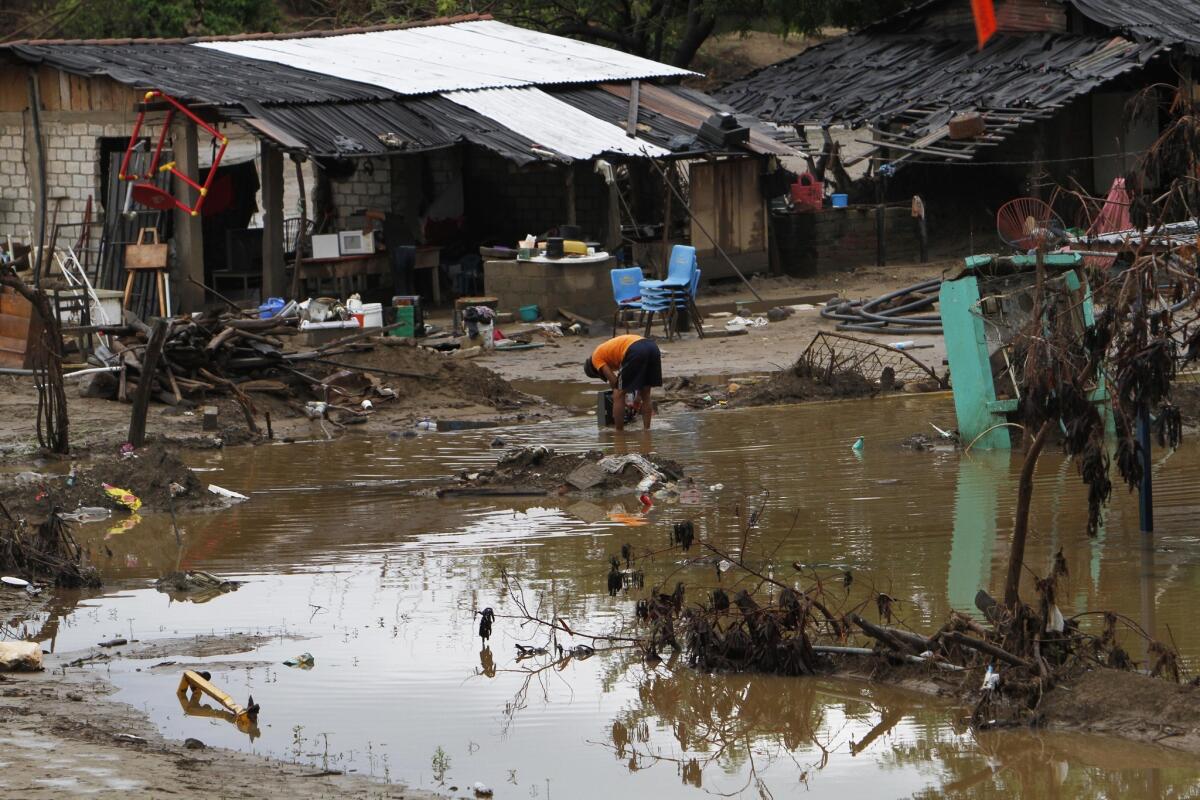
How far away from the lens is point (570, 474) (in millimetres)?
13289

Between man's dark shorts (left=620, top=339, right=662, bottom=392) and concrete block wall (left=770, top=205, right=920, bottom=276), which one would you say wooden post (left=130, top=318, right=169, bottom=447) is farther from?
concrete block wall (left=770, top=205, right=920, bottom=276)

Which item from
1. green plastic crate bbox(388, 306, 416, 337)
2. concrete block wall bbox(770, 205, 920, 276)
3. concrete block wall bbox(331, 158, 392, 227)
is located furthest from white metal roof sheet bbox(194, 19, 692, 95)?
green plastic crate bbox(388, 306, 416, 337)

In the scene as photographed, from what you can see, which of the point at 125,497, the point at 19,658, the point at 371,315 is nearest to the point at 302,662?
the point at 19,658

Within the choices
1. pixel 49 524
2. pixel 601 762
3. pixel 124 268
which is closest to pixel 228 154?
pixel 124 268

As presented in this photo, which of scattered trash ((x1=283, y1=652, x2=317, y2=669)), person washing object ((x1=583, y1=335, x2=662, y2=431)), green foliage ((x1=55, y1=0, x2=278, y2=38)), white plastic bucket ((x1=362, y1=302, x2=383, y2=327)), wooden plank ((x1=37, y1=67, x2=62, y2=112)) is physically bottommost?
scattered trash ((x1=283, y1=652, x2=317, y2=669))

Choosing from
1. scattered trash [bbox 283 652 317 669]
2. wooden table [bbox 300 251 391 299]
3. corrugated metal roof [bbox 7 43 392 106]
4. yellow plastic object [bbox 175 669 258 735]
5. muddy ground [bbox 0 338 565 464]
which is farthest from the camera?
wooden table [bbox 300 251 391 299]

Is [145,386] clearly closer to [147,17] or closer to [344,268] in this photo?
[344,268]

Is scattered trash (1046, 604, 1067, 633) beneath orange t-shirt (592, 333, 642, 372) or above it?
beneath

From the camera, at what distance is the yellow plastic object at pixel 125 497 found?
1295 cm

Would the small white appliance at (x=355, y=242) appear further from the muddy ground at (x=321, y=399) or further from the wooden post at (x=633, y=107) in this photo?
the muddy ground at (x=321, y=399)

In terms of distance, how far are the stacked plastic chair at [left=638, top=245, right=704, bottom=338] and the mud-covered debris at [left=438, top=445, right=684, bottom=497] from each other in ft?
27.0

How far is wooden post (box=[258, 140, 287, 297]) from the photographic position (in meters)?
23.2

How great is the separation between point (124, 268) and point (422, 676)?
15.6m

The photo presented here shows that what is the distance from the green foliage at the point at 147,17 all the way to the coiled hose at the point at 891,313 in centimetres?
1988
